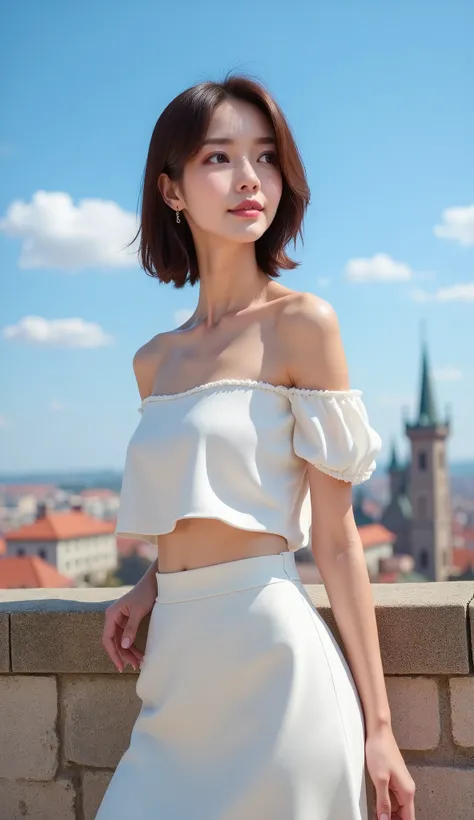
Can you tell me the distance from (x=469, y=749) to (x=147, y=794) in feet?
2.73

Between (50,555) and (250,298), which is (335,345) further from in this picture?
(50,555)

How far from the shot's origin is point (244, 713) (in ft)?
5.57

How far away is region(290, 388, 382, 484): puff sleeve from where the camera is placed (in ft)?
5.81

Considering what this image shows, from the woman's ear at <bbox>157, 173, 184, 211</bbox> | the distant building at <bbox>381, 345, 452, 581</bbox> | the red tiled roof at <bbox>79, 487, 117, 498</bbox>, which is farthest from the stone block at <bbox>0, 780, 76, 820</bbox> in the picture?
the red tiled roof at <bbox>79, 487, 117, 498</bbox>

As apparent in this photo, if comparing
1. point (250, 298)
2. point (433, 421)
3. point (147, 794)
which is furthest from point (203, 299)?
point (433, 421)

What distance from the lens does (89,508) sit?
132000 mm

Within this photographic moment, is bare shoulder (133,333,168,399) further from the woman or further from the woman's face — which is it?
the woman's face

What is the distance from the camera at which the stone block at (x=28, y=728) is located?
8.23 ft

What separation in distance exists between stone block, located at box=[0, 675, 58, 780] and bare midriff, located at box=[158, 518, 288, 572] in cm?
87

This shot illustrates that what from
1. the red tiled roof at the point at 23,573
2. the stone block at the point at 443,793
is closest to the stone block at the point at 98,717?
the stone block at the point at 443,793

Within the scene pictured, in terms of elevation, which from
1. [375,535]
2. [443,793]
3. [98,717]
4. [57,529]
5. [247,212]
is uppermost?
[247,212]

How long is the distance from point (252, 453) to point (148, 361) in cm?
47

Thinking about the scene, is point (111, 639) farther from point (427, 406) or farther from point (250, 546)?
point (427, 406)

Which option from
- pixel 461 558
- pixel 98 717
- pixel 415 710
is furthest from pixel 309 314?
pixel 461 558
